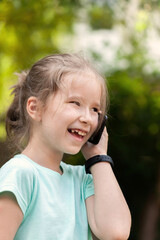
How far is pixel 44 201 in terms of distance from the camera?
1720 millimetres

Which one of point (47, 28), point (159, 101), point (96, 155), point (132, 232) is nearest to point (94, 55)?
point (47, 28)

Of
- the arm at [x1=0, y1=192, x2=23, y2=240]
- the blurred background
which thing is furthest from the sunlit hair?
the blurred background

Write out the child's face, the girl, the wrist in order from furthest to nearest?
the wrist < the child's face < the girl

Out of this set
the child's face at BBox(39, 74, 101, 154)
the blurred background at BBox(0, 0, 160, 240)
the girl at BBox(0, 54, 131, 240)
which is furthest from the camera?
the blurred background at BBox(0, 0, 160, 240)

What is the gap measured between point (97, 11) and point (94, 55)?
105 centimetres

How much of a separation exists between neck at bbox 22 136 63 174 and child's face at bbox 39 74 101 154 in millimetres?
26

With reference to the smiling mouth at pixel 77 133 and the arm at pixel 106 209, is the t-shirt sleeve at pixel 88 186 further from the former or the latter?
the smiling mouth at pixel 77 133

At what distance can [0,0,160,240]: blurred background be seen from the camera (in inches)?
204

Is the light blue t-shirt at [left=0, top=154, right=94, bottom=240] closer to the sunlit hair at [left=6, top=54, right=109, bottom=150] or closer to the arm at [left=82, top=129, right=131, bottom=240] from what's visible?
the arm at [left=82, top=129, right=131, bottom=240]

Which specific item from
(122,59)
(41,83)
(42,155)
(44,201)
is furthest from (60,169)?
(122,59)

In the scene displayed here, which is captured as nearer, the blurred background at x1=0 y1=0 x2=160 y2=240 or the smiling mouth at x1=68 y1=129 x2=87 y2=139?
the smiling mouth at x1=68 y1=129 x2=87 y2=139

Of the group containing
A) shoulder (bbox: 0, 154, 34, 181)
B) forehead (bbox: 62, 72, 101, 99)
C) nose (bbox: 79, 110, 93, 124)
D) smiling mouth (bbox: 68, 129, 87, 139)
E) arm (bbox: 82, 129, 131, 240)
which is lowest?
arm (bbox: 82, 129, 131, 240)

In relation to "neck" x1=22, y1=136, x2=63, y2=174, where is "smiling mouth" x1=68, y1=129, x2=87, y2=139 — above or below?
above

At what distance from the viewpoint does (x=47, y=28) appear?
623 cm
